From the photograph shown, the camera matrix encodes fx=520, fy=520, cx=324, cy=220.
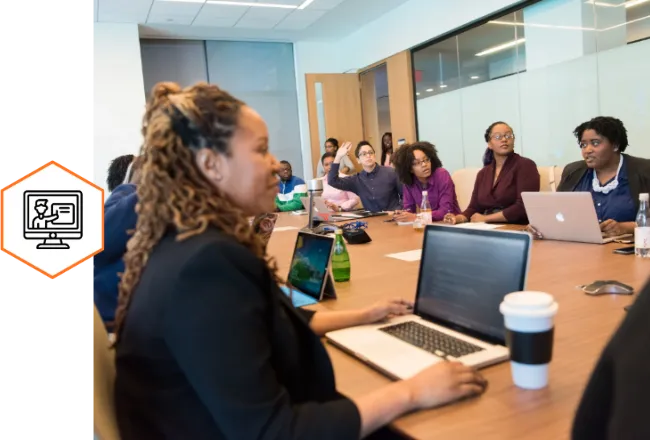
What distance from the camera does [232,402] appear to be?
0.76 m

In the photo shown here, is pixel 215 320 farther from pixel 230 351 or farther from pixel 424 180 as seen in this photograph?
pixel 424 180

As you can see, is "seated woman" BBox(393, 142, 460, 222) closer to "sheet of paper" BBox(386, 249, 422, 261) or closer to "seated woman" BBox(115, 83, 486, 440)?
"sheet of paper" BBox(386, 249, 422, 261)

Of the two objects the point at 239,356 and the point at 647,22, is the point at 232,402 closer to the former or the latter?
the point at 239,356

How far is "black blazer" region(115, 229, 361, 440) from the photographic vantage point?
30.1 inches

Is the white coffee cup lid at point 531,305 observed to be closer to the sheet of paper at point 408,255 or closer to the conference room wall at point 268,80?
the sheet of paper at point 408,255

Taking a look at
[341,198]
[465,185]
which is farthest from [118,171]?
[465,185]

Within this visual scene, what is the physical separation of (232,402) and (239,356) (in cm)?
7

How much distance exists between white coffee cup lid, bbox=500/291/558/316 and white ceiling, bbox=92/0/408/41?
5567mm

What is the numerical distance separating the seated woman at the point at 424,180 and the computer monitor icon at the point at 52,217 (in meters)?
2.13

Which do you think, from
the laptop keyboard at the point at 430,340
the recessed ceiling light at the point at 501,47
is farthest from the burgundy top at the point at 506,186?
the laptop keyboard at the point at 430,340

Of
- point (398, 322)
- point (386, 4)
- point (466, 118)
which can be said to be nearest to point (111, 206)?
point (398, 322)

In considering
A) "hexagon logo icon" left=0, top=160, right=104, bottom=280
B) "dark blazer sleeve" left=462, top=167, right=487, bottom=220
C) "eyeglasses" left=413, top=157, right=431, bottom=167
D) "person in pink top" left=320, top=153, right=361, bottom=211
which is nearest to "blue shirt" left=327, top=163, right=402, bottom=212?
"person in pink top" left=320, top=153, right=361, bottom=211

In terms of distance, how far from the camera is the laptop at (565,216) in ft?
6.79

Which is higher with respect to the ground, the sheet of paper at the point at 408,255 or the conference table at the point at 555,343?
the sheet of paper at the point at 408,255
